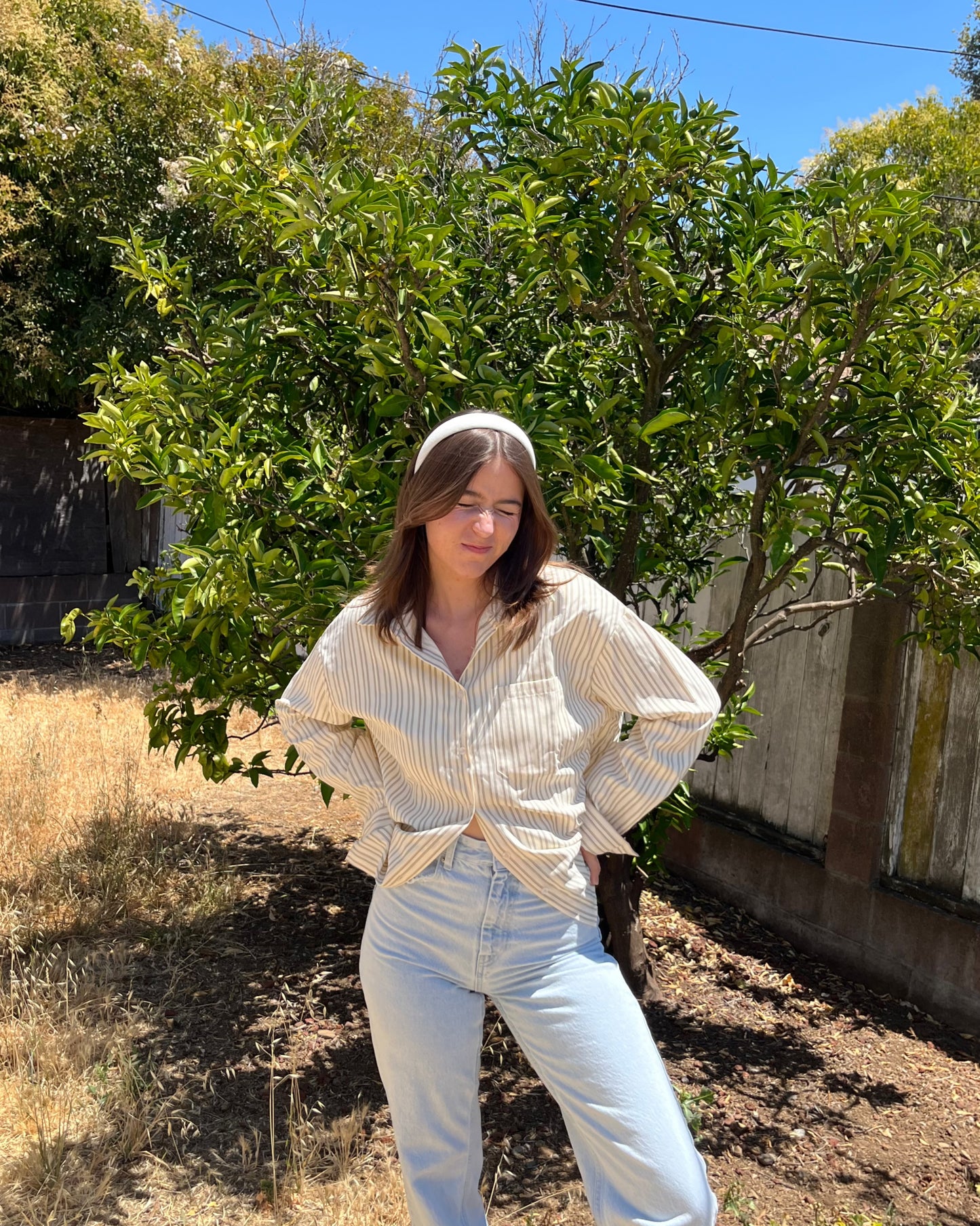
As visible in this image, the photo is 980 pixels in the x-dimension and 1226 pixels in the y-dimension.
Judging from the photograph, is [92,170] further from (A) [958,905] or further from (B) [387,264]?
(A) [958,905]

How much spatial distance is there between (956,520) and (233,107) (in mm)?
2162

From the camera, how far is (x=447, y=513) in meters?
2.08

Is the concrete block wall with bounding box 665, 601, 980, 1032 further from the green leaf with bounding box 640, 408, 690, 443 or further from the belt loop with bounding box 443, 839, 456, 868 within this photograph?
the belt loop with bounding box 443, 839, 456, 868

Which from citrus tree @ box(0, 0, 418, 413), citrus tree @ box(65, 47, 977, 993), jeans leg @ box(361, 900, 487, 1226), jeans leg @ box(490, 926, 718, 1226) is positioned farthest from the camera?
citrus tree @ box(0, 0, 418, 413)

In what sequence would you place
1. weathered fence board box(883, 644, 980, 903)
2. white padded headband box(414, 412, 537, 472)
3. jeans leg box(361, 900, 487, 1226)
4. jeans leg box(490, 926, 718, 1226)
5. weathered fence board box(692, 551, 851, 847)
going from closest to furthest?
1. jeans leg box(490, 926, 718, 1226)
2. jeans leg box(361, 900, 487, 1226)
3. white padded headband box(414, 412, 537, 472)
4. weathered fence board box(883, 644, 980, 903)
5. weathered fence board box(692, 551, 851, 847)

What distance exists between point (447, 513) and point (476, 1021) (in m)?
0.93

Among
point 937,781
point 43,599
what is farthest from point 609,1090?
point 43,599

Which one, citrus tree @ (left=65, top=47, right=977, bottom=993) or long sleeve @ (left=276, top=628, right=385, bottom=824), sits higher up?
citrus tree @ (left=65, top=47, right=977, bottom=993)

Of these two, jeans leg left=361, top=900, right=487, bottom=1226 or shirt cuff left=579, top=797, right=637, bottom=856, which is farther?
shirt cuff left=579, top=797, right=637, bottom=856

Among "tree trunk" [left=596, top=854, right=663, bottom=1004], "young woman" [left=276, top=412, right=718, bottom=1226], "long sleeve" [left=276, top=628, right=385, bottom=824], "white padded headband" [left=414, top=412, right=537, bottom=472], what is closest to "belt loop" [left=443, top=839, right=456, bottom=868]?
"young woman" [left=276, top=412, right=718, bottom=1226]

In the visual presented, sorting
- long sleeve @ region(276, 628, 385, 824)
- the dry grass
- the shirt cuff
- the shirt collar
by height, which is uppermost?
the shirt collar

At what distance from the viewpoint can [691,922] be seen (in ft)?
16.5

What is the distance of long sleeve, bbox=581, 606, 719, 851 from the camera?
6.93 feet

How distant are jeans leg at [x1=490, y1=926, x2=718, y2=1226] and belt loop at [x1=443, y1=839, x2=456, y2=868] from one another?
0.74ft
